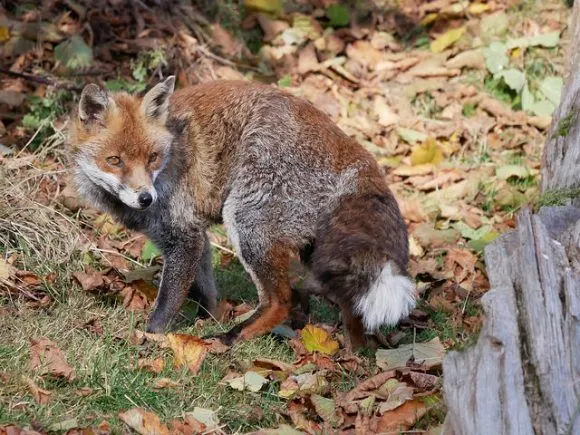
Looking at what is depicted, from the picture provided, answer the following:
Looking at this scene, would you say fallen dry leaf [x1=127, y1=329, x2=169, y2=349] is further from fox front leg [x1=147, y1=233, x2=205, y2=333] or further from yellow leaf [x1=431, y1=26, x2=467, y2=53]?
yellow leaf [x1=431, y1=26, x2=467, y2=53]

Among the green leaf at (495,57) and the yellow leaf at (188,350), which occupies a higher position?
the green leaf at (495,57)

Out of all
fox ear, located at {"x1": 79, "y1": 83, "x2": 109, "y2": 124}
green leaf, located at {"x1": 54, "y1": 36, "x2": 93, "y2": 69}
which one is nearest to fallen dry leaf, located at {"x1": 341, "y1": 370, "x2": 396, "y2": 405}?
fox ear, located at {"x1": 79, "y1": 83, "x2": 109, "y2": 124}

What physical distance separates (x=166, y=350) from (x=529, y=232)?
2.45 meters

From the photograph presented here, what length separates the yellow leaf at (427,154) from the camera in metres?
8.85

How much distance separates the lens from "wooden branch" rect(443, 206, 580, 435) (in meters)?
3.39

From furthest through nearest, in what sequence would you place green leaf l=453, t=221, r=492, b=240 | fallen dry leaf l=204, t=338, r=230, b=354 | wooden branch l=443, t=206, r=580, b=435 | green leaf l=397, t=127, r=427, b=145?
1. green leaf l=397, t=127, r=427, b=145
2. green leaf l=453, t=221, r=492, b=240
3. fallen dry leaf l=204, t=338, r=230, b=354
4. wooden branch l=443, t=206, r=580, b=435

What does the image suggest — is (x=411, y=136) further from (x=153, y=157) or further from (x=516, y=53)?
(x=153, y=157)

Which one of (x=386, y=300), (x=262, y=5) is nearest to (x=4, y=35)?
(x=262, y=5)

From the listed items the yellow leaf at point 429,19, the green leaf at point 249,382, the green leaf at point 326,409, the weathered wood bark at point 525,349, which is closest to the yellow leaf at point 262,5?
the yellow leaf at point 429,19

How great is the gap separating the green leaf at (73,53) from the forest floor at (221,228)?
2 cm

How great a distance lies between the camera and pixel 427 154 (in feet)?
29.0

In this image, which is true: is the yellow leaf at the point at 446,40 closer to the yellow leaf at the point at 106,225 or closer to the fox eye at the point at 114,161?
the yellow leaf at the point at 106,225

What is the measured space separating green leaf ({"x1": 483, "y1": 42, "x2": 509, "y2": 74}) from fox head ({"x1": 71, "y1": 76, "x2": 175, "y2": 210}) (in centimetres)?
498

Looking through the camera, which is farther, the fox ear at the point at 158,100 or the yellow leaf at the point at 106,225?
the yellow leaf at the point at 106,225
